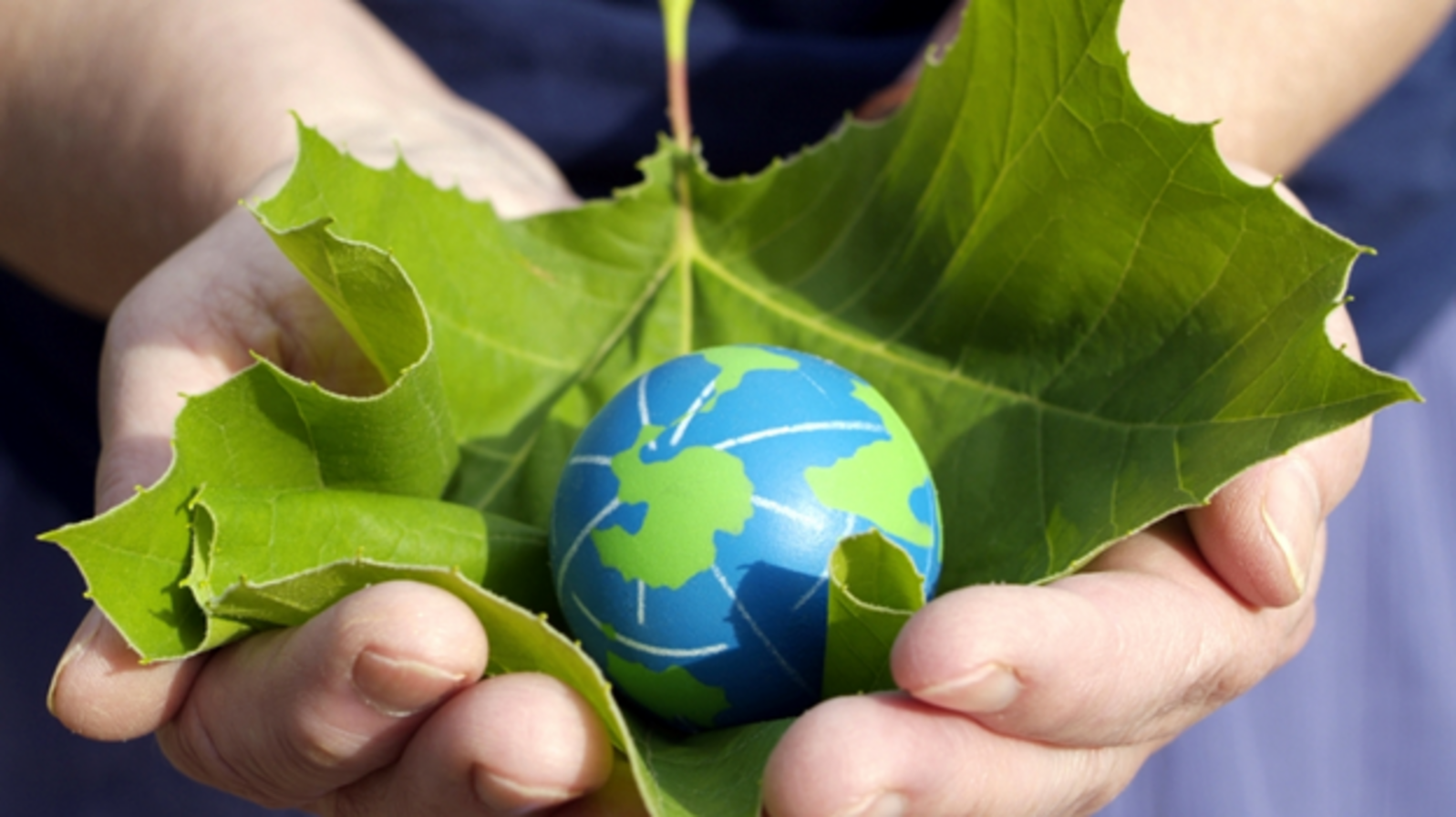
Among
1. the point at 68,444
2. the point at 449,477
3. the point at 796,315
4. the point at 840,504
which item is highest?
the point at 796,315

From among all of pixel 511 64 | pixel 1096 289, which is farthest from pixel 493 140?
pixel 1096 289

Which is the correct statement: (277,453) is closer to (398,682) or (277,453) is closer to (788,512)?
(398,682)

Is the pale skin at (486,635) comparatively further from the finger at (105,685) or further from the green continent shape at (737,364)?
the green continent shape at (737,364)

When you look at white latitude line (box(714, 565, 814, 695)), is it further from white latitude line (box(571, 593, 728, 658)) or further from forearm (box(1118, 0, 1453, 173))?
forearm (box(1118, 0, 1453, 173))

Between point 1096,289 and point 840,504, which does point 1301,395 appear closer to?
point 1096,289

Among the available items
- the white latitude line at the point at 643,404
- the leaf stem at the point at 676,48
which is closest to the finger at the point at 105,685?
the white latitude line at the point at 643,404

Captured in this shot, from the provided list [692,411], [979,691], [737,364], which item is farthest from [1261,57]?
[979,691]

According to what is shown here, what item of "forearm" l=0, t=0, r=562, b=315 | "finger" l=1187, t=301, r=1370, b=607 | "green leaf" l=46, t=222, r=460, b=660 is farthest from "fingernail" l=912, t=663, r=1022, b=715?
"forearm" l=0, t=0, r=562, b=315
